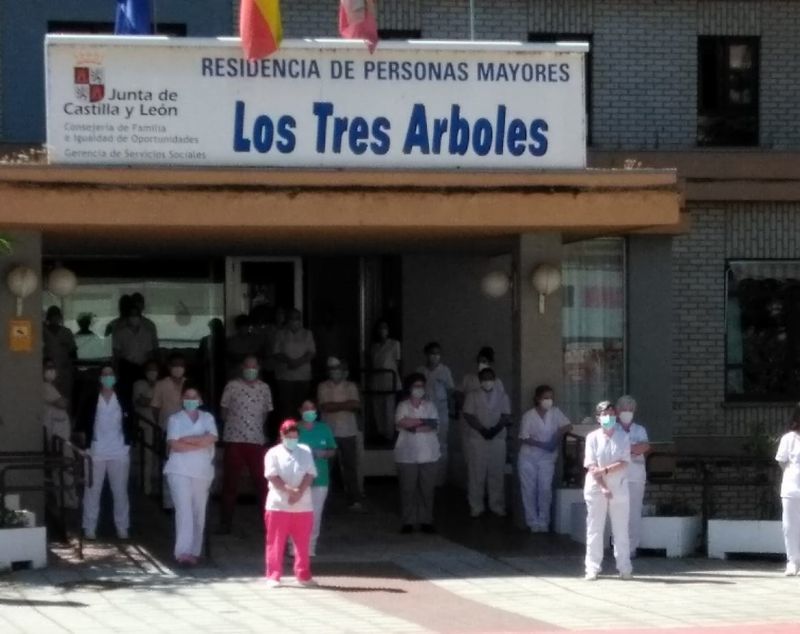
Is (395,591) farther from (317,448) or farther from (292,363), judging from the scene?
(292,363)

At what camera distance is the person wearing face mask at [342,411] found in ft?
67.5

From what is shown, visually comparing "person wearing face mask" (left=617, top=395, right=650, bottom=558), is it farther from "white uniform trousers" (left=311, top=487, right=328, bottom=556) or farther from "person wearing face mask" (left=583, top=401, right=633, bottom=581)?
"white uniform trousers" (left=311, top=487, right=328, bottom=556)

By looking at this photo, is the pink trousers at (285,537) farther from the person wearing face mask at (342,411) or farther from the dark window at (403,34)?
the dark window at (403,34)

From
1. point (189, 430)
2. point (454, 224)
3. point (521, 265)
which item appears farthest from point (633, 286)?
point (189, 430)

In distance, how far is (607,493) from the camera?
17.3 metres

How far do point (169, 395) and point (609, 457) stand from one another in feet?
18.4

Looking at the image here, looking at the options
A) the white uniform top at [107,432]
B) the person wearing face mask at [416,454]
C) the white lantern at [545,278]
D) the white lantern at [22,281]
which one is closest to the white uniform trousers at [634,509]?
the person wearing face mask at [416,454]

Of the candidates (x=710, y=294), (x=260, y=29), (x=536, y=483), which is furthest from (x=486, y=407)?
(x=260, y=29)

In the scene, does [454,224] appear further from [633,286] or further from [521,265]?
[633,286]

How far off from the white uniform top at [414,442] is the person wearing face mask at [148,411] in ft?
10.4

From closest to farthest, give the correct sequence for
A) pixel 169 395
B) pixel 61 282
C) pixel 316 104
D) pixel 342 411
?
pixel 316 104
pixel 169 395
pixel 342 411
pixel 61 282

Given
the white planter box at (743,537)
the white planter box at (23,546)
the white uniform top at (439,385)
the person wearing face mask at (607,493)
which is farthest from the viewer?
the white uniform top at (439,385)

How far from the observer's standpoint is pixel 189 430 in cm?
1741

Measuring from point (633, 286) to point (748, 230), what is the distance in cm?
197
